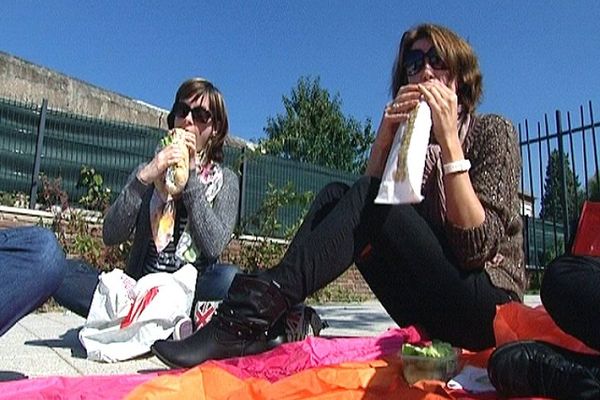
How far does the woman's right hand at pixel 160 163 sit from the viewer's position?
242 cm

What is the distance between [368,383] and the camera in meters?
1.36

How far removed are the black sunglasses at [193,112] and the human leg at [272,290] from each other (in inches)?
45.6

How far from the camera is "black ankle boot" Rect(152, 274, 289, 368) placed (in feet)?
5.28

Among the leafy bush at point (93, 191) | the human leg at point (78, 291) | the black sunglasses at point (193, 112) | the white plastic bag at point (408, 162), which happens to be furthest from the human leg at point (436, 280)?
the leafy bush at point (93, 191)

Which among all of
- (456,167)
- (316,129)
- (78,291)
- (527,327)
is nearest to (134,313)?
(78,291)

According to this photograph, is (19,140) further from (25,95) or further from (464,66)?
(464,66)

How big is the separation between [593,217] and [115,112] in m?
11.6

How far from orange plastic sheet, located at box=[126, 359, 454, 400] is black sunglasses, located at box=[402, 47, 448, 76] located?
3.58 ft

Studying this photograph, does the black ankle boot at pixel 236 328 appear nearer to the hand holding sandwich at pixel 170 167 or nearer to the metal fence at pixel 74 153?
the hand holding sandwich at pixel 170 167

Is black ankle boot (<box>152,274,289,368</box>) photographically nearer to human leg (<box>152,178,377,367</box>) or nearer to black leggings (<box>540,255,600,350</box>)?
human leg (<box>152,178,377,367</box>)

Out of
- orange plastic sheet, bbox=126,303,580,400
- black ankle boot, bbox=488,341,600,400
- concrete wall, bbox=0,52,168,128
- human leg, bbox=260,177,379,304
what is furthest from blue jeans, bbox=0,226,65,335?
concrete wall, bbox=0,52,168,128

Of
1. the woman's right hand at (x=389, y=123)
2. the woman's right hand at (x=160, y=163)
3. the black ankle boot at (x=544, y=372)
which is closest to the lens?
the black ankle boot at (x=544, y=372)

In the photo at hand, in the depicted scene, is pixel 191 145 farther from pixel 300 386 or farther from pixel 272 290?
pixel 300 386

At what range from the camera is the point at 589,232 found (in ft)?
4.67
